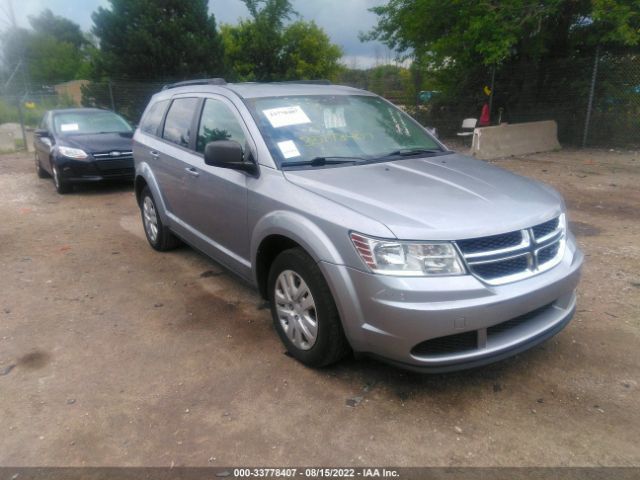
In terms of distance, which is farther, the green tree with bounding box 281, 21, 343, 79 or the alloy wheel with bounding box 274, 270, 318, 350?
the green tree with bounding box 281, 21, 343, 79

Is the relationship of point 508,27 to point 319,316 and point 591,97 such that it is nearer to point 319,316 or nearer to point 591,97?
point 591,97

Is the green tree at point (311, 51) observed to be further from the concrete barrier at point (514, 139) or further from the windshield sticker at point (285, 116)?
the windshield sticker at point (285, 116)

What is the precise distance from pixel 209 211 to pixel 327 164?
4.00 ft

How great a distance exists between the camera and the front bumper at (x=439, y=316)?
2562 millimetres

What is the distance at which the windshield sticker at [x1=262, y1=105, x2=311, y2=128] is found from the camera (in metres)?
3.70

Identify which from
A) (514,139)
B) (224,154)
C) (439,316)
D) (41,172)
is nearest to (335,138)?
(224,154)

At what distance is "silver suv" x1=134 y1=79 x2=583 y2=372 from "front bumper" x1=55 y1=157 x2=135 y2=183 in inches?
205

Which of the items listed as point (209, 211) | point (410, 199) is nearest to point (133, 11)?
point (209, 211)

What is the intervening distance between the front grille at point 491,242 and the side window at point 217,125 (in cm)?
186

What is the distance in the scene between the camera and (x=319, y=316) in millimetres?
2969

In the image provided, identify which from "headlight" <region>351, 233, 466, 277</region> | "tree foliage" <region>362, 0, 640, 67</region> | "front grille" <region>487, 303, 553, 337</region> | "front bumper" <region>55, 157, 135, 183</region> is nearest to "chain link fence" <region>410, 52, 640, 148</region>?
"tree foliage" <region>362, 0, 640, 67</region>

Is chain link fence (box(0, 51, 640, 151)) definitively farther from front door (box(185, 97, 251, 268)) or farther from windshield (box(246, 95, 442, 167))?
front door (box(185, 97, 251, 268))

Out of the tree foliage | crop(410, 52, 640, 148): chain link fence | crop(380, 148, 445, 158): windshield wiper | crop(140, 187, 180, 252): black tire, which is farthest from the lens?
crop(410, 52, 640, 148): chain link fence

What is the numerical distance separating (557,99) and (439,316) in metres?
12.6
